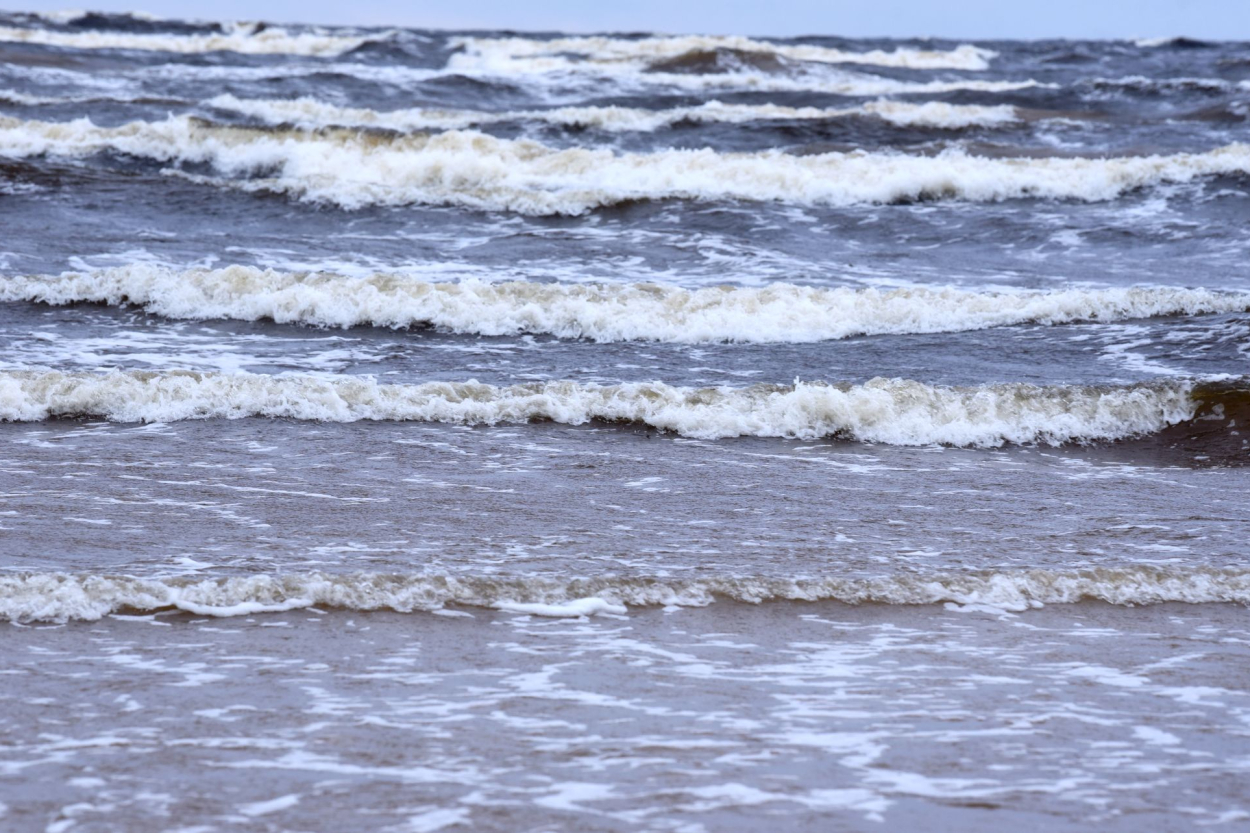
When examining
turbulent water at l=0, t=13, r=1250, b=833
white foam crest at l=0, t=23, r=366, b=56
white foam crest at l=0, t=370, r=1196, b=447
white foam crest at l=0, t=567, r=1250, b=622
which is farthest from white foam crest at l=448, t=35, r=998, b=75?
white foam crest at l=0, t=567, r=1250, b=622

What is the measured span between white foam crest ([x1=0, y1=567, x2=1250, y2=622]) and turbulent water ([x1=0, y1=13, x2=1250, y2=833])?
2 centimetres

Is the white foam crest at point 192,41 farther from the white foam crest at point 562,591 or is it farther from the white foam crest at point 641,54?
the white foam crest at point 562,591

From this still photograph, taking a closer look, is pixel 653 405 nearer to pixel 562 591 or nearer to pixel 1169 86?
pixel 562 591

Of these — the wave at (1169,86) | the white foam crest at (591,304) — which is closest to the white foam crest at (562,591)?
the white foam crest at (591,304)

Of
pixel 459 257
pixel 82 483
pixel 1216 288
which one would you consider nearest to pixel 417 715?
pixel 82 483

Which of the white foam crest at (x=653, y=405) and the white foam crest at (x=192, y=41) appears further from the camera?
the white foam crest at (x=192, y=41)

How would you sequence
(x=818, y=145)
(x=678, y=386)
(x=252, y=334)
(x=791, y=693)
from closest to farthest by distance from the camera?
(x=791, y=693) → (x=678, y=386) → (x=252, y=334) → (x=818, y=145)

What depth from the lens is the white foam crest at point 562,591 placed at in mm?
4289

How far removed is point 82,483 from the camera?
566 cm

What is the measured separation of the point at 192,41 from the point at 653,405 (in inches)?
1243

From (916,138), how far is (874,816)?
57.5 ft

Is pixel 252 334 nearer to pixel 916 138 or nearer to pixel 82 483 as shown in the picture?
pixel 82 483

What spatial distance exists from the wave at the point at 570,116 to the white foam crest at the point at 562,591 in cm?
1619

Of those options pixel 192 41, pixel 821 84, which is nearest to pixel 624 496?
Answer: pixel 821 84
